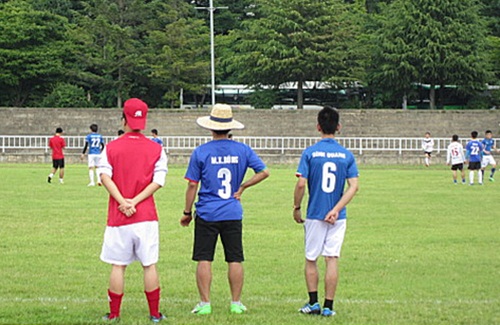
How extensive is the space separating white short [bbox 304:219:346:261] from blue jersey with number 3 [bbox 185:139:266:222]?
0.77m

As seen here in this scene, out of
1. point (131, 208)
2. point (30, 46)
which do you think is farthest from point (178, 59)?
point (131, 208)

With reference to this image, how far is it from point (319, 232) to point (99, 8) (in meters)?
52.2

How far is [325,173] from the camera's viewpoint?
9125mm

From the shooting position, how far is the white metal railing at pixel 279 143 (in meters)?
47.9

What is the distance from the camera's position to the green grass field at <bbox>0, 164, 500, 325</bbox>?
9336 mm

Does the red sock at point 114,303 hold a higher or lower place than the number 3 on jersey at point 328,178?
lower

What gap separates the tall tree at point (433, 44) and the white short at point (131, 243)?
47.9 metres

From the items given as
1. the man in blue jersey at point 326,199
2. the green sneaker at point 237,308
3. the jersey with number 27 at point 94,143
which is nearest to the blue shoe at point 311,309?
the man in blue jersey at point 326,199

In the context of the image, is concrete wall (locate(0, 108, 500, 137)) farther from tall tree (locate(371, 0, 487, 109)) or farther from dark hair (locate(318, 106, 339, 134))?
dark hair (locate(318, 106, 339, 134))

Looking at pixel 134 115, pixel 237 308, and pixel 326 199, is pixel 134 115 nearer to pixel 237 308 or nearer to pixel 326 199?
pixel 326 199

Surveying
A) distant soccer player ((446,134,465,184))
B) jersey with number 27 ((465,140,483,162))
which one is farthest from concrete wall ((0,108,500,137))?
jersey with number 27 ((465,140,483,162))

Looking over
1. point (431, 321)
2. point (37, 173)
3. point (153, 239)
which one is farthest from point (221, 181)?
point (37, 173)

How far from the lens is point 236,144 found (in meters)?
9.23

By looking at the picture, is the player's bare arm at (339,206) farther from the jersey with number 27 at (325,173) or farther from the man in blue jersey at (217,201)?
the man in blue jersey at (217,201)
